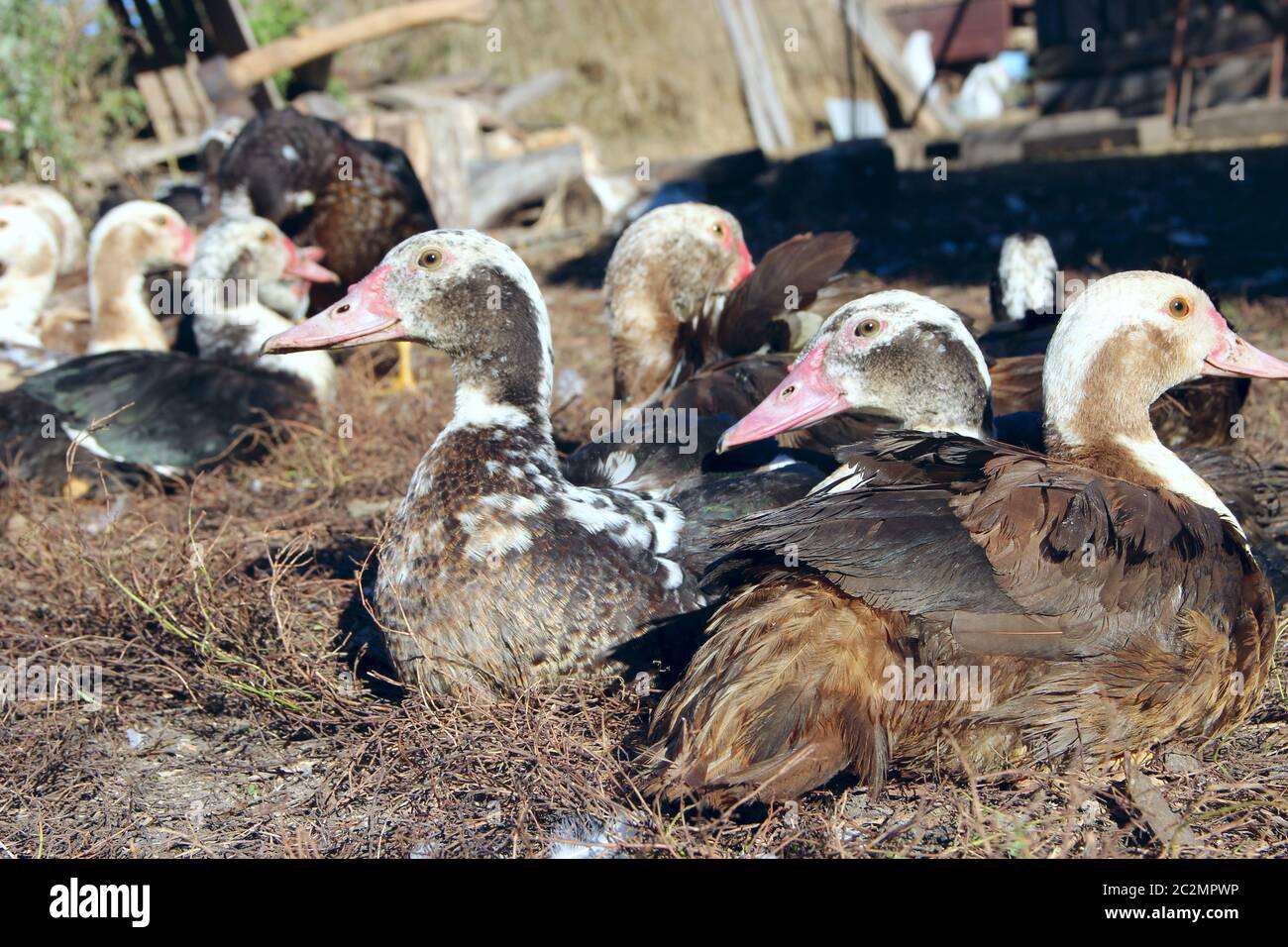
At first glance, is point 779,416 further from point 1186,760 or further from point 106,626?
point 106,626

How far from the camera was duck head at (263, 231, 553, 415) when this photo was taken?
344 cm

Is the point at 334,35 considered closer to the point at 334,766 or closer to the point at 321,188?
the point at 321,188

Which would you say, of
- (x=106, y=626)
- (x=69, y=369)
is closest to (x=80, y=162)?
(x=69, y=369)

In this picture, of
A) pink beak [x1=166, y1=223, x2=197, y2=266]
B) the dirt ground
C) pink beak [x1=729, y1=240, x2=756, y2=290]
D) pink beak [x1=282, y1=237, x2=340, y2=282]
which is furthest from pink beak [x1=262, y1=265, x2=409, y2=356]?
pink beak [x1=166, y1=223, x2=197, y2=266]

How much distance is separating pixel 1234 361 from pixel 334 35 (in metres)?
7.96

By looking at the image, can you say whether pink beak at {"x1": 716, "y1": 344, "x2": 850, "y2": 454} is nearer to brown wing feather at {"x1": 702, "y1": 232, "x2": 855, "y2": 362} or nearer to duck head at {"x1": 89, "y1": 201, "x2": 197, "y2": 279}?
brown wing feather at {"x1": 702, "y1": 232, "x2": 855, "y2": 362}

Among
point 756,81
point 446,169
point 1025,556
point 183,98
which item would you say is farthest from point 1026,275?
point 756,81

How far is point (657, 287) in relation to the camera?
17.5 feet

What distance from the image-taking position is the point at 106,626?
12.5 ft

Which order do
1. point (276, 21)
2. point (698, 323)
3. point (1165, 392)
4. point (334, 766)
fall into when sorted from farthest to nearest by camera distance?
point (276, 21), point (698, 323), point (1165, 392), point (334, 766)

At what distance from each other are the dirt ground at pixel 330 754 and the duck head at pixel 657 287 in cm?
104

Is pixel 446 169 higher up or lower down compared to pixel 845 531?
higher up
